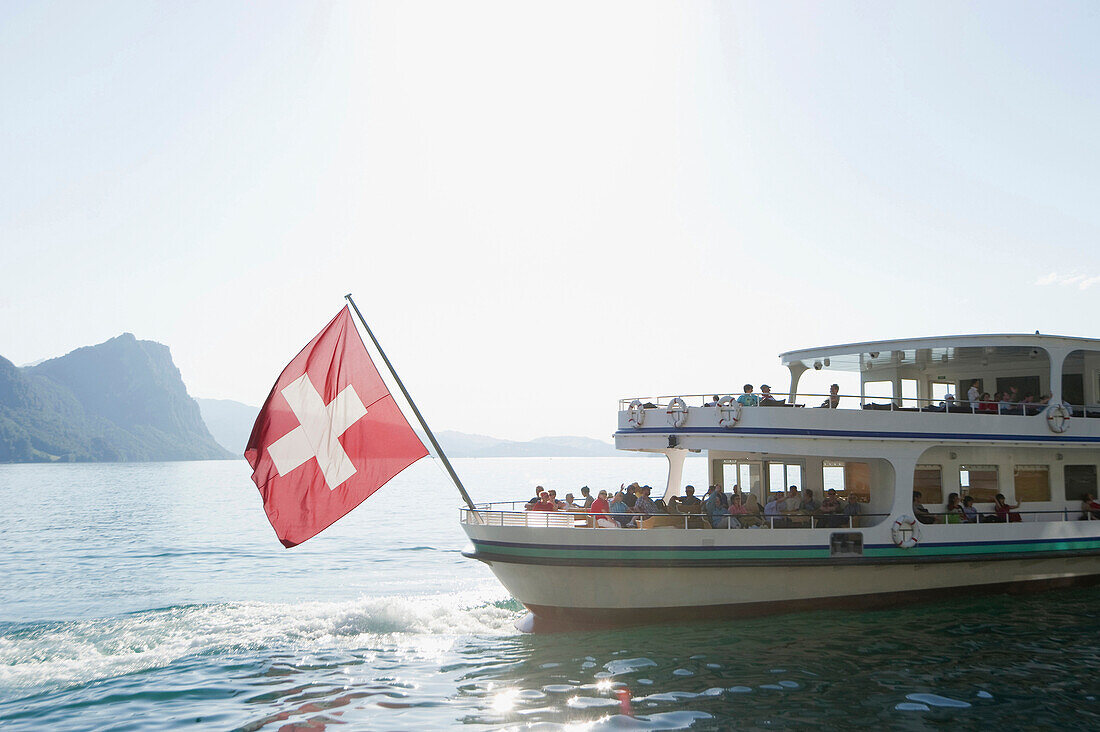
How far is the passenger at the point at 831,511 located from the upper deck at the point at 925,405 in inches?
57.9

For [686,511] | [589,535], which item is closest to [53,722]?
[589,535]

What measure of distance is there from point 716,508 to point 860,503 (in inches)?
144

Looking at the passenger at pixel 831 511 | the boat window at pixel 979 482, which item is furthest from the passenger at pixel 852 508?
the boat window at pixel 979 482

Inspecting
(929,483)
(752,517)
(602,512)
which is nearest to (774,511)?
(752,517)

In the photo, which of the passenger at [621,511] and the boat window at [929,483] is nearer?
the passenger at [621,511]

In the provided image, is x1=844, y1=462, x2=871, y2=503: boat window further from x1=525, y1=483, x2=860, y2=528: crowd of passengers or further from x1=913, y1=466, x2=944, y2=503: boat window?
x1=913, y1=466, x2=944, y2=503: boat window

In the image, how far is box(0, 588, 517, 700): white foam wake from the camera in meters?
13.1

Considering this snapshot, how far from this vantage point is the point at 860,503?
17094 mm

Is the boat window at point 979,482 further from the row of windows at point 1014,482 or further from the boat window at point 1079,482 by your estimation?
the boat window at point 1079,482

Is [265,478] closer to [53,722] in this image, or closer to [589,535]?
[53,722]

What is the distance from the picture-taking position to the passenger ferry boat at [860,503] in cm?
1458

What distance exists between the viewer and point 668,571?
48.0ft

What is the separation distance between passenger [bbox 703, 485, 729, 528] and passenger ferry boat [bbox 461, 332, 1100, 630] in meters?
0.42

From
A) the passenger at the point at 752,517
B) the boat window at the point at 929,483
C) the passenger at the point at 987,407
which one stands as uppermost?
the passenger at the point at 987,407
